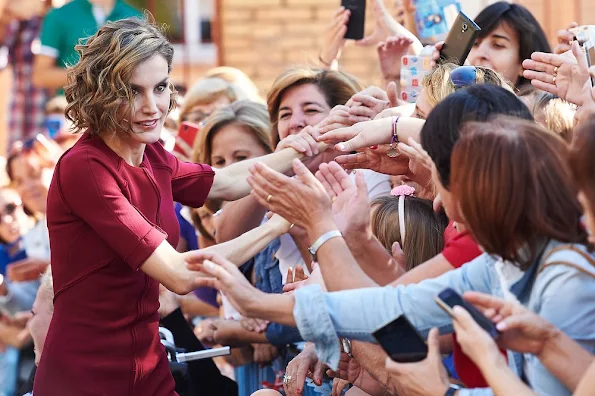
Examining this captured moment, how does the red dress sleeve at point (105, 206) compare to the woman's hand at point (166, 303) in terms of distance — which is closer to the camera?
the red dress sleeve at point (105, 206)

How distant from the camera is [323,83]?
471 cm

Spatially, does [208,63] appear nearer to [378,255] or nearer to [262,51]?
[262,51]

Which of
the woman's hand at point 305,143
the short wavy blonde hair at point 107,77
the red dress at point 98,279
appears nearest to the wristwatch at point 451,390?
the red dress at point 98,279

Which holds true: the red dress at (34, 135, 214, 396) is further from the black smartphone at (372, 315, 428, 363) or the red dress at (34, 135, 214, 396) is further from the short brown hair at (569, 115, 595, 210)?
the short brown hair at (569, 115, 595, 210)

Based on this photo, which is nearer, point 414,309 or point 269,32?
point 414,309

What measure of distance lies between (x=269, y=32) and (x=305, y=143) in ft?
16.2

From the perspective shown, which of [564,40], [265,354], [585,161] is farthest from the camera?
[265,354]

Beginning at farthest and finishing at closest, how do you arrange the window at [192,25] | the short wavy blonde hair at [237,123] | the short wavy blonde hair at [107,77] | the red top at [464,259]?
1. the window at [192,25]
2. the short wavy blonde hair at [237,123]
3. the short wavy blonde hair at [107,77]
4. the red top at [464,259]

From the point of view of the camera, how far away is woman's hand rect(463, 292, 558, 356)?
2.43 m

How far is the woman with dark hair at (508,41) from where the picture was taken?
179 inches

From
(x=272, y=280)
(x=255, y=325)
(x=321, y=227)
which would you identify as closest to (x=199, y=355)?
(x=255, y=325)

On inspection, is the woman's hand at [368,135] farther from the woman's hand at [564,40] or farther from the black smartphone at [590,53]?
the woman's hand at [564,40]

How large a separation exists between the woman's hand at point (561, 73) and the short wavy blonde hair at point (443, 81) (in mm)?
229

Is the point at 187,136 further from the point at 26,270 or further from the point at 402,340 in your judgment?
the point at 402,340
